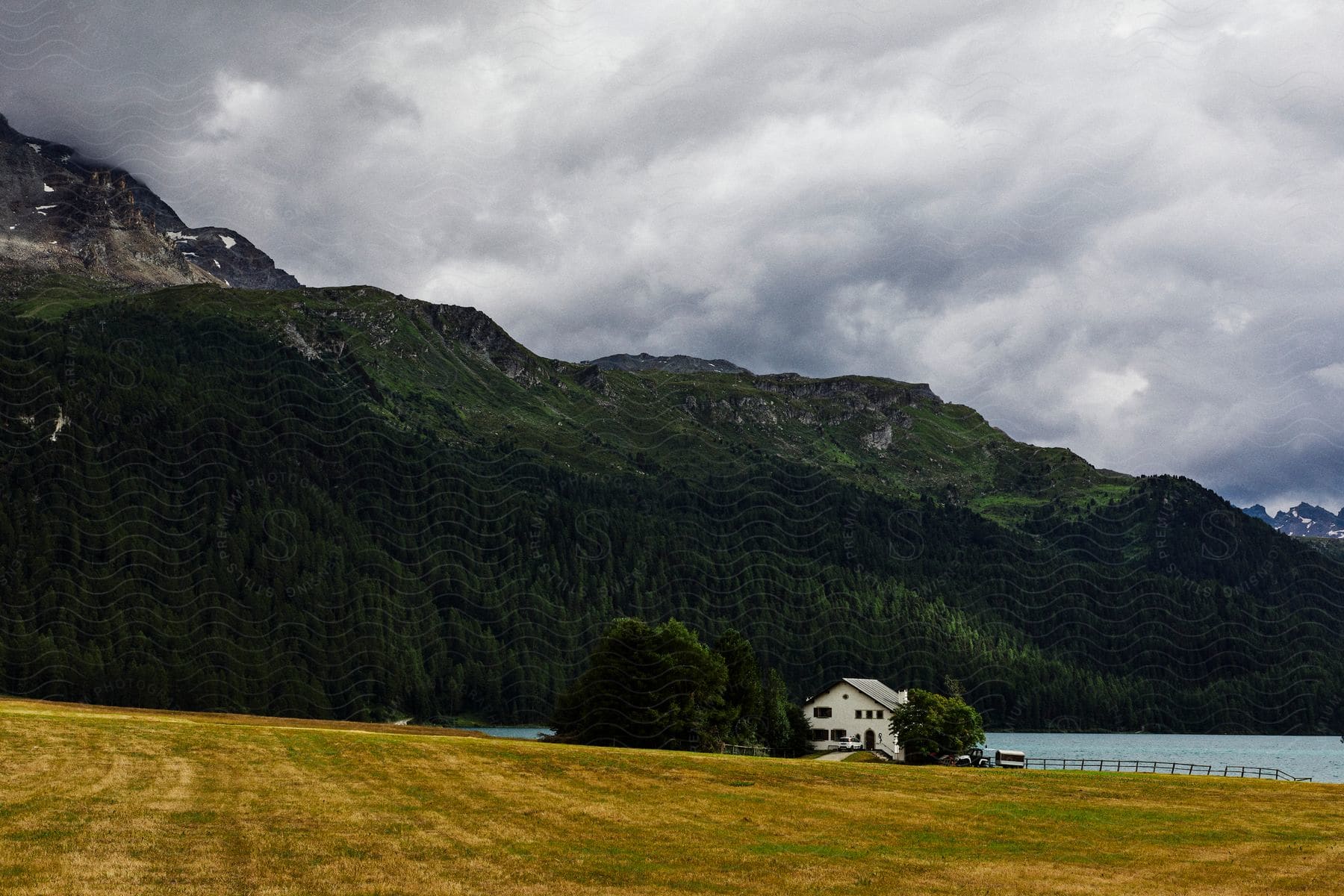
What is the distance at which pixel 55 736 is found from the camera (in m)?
55.6

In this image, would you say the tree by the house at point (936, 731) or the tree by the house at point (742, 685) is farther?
the tree by the house at point (742, 685)

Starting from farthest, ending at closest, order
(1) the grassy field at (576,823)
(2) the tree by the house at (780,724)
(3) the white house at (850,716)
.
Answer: (3) the white house at (850,716) < (2) the tree by the house at (780,724) < (1) the grassy field at (576,823)

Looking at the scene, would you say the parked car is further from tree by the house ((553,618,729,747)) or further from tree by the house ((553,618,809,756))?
tree by the house ((553,618,729,747))

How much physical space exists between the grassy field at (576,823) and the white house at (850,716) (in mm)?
76283

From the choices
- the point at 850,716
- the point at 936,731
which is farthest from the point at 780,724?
the point at 850,716

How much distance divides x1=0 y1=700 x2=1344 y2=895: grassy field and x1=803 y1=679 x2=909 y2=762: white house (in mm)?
76283

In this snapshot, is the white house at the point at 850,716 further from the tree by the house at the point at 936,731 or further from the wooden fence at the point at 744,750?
the wooden fence at the point at 744,750

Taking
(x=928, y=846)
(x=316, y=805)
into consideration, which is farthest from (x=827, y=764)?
(x=316, y=805)

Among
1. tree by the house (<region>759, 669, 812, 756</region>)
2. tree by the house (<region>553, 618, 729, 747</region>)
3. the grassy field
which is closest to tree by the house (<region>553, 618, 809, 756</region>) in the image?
tree by the house (<region>553, 618, 729, 747</region>)

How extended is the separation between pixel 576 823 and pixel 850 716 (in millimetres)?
110214

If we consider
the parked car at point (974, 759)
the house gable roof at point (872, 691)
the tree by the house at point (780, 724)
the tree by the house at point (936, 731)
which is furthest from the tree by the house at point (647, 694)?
the house gable roof at point (872, 691)

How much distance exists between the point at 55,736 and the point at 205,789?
18.0 metres

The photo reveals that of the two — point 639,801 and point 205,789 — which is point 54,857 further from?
point 639,801

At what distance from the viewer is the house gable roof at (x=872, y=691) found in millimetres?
144750
